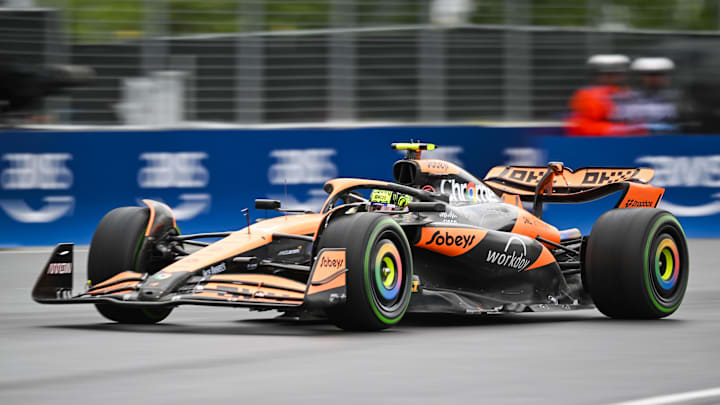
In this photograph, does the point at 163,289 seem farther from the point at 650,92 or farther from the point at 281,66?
the point at 650,92

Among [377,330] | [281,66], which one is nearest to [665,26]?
[281,66]

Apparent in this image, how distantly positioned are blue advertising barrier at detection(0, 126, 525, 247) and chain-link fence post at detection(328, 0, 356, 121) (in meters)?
0.66

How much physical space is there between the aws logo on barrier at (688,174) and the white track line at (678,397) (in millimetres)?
9911

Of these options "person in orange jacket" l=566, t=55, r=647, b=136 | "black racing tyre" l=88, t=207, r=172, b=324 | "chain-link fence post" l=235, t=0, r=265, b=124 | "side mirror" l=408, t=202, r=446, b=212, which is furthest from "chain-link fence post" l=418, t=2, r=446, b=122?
"black racing tyre" l=88, t=207, r=172, b=324

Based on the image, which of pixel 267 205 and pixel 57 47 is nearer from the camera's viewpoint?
pixel 267 205

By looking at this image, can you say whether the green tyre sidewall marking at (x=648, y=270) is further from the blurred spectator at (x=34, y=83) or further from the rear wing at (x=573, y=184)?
the blurred spectator at (x=34, y=83)

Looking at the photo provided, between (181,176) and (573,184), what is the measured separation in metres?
5.69

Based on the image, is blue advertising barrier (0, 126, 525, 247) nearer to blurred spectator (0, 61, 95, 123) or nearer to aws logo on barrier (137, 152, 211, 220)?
aws logo on barrier (137, 152, 211, 220)

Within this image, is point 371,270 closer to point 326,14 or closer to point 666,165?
point 326,14

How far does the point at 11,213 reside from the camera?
13.9 meters

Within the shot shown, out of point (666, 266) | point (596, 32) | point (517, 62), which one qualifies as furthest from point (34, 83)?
point (666, 266)

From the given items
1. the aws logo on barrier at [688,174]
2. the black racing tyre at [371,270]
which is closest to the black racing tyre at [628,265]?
the black racing tyre at [371,270]

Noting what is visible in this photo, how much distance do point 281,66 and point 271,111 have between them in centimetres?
62

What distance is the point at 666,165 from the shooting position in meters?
15.6
